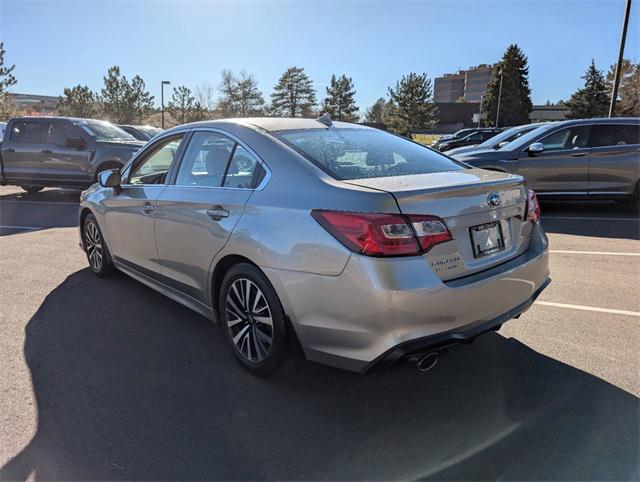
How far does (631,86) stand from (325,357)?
4892 centimetres

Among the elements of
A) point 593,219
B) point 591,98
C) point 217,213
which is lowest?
point 593,219

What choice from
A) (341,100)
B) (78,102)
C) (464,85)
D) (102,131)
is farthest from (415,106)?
(464,85)

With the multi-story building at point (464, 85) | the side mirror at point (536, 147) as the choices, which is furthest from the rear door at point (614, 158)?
the multi-story building at point (464, 85)

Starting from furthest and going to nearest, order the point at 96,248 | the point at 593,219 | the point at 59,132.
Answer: the point at 59,132
the point at 593,219
the point at 96,248

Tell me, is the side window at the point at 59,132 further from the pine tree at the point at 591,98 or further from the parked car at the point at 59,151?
the pine tree at the point at 591,98

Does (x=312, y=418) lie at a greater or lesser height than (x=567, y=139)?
A: lesser

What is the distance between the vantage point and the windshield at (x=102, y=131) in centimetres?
1141

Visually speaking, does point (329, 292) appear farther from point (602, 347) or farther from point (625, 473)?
point (602, 347)

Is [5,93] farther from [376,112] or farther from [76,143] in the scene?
[376,112]

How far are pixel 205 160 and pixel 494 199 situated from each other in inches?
81.5

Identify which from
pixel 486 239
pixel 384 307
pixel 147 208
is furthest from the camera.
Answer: pixel 147 208

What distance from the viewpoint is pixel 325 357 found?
8.73 ft

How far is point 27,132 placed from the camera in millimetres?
11766

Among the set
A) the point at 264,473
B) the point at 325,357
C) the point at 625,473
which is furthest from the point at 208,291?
the point at 625,473
